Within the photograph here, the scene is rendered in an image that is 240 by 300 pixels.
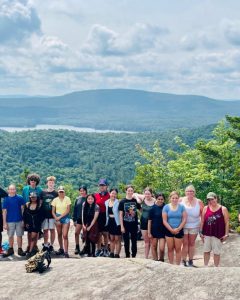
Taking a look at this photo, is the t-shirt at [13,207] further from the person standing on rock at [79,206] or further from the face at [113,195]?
the face at [113,195]

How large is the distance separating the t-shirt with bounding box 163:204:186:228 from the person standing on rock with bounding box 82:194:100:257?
2284mm

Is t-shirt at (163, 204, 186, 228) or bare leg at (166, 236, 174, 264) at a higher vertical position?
t-shirt at (163, 204, 186, 228)

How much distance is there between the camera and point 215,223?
10.9 metres

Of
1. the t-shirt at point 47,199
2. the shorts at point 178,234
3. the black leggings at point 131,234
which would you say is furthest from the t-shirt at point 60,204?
the shorts at point 178,234

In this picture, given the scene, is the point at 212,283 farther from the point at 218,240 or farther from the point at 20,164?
the point at 20,164

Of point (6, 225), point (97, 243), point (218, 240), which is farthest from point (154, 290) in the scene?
point (6, 225)

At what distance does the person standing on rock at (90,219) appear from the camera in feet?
40.9

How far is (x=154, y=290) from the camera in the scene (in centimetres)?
789

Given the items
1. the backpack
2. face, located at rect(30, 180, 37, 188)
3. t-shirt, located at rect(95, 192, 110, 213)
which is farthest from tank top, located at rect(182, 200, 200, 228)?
face, located at rect(30, 180, 37, 188)

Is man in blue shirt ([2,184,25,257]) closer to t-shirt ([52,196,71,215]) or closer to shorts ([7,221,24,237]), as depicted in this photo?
shorts ([7,221,24,237])

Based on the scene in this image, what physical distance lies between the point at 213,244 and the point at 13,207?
5.65 meters

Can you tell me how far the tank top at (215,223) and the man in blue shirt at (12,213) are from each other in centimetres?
524

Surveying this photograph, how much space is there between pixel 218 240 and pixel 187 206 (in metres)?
1.13

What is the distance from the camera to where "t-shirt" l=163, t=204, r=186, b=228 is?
1102 cm
